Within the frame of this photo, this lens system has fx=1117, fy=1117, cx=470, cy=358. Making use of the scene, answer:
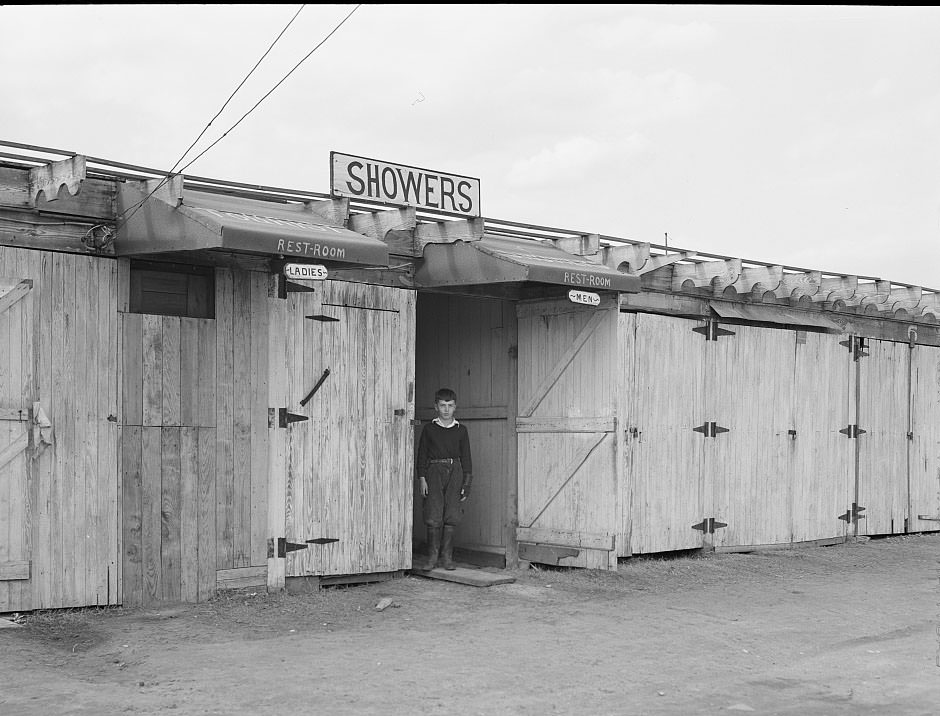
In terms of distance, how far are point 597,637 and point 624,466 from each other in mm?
3163

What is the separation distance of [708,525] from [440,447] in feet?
10.7

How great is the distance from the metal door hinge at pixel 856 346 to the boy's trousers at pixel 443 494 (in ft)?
18.8

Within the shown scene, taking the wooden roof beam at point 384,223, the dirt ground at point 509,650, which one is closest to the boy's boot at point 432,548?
the dirt ground at point 509,650

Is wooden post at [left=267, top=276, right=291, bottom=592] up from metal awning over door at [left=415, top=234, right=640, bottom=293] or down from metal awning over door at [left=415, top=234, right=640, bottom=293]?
down

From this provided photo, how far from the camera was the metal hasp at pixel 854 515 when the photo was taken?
1413 cm

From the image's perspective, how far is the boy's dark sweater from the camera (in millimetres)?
11258

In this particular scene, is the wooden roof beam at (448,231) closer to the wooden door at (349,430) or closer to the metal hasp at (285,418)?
the wooden door at (349,430)

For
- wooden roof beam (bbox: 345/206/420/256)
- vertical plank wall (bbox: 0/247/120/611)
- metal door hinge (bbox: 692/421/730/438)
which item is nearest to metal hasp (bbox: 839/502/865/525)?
metal door hinge (bbox: 692/421/730/438)

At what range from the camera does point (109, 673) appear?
22.9 feet

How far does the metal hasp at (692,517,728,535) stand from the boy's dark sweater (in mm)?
2786

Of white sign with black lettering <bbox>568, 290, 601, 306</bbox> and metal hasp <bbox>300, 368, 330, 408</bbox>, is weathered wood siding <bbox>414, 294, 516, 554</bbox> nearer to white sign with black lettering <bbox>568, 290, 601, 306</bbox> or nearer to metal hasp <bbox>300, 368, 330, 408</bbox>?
white sign with black lettering <bbox>568, 290, 601, 306</bbox>

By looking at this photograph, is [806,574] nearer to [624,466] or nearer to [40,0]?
[624,466]

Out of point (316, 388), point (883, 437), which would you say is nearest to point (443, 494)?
point (316, 388)

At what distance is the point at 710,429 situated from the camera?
12430mm
